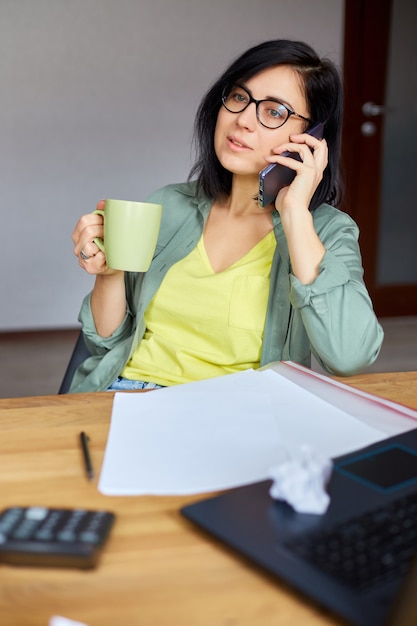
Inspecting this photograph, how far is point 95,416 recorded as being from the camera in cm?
92

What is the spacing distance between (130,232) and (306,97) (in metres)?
0.50

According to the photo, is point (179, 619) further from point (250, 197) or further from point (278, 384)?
point (250, 197)

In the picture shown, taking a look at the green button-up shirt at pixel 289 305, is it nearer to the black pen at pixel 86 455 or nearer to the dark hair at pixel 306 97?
the dark hair at pixel 306 97

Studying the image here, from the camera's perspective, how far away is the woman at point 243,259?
4.15ft

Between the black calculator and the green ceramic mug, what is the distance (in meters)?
0.57

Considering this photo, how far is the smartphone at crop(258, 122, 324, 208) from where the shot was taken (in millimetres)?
1264

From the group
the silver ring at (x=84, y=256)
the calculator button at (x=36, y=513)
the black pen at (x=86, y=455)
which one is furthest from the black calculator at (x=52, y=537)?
the silver ring at (x=84, y=256)

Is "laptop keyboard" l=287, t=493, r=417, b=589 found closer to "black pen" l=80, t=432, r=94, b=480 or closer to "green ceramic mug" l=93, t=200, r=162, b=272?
"black pen" l=80, t=432, r=94, b=480

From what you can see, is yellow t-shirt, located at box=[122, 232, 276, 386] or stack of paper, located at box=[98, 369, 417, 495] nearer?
stack of paper, located at box=[98, 369, 417, 495]

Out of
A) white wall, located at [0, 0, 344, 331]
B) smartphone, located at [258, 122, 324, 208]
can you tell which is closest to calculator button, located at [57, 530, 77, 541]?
smartphone, located at [258, 122, 324, 208]

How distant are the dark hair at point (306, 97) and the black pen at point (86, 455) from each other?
792 millimetres

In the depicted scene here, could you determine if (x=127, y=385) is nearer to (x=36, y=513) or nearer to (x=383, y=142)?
(x=36, y=513)

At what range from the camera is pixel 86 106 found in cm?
381

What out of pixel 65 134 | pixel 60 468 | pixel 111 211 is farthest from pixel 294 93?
pixel 65 134
